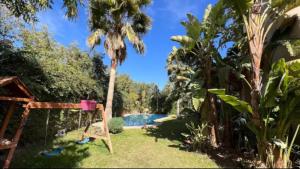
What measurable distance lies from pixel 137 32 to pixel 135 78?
2842cm

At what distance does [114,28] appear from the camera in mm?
15203

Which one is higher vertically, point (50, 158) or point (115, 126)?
point (115, 126)

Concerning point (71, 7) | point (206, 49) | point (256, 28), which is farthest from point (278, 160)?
point (71, 7)

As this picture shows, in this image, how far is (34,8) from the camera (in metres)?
6.42

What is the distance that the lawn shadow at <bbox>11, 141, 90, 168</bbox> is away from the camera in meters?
6.62

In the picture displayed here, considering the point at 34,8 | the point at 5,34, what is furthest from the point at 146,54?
the point at 34,8

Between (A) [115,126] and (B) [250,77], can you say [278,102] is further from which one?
(A) [115,126]

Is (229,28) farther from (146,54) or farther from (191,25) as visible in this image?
(146,54)

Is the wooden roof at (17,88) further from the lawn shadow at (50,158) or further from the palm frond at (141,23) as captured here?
the palm frond at (141,23)

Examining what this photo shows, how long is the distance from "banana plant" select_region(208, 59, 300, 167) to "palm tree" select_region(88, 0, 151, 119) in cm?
996

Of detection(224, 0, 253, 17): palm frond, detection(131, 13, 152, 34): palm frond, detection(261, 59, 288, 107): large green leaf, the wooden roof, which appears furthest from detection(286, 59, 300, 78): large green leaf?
detection(131, 13, 152, 34): palm frond

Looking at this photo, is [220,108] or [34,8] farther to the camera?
[220,108]

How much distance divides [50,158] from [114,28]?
10.2 m

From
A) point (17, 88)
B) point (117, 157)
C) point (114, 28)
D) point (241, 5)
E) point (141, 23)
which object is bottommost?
point (117, 157)
